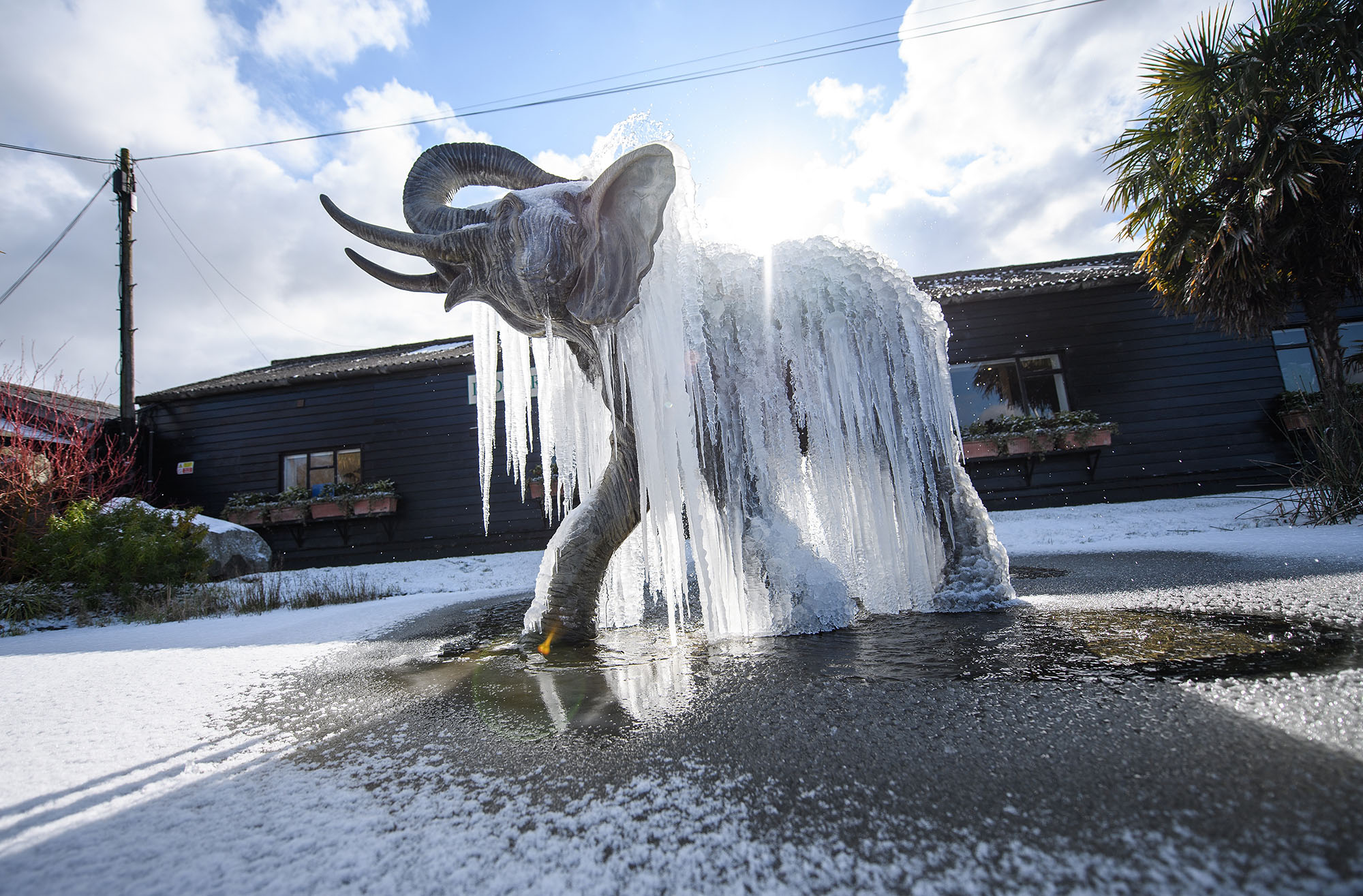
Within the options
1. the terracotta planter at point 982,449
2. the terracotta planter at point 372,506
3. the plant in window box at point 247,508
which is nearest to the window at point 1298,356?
the terracotta planter at point 982,449

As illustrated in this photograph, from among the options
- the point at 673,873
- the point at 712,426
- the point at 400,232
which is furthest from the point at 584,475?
the point at 673,873

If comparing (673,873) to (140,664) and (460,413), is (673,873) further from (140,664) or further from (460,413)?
(460,413)

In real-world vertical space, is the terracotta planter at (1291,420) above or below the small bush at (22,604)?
above

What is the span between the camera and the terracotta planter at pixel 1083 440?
10.2 m

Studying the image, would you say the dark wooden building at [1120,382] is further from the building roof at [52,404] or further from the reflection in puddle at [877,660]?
the building roof at [52,404]

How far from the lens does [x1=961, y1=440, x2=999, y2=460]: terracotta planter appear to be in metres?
10.2

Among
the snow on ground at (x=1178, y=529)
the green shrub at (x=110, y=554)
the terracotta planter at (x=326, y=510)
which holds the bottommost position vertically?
the snow on ground at (x=1178, y=529)

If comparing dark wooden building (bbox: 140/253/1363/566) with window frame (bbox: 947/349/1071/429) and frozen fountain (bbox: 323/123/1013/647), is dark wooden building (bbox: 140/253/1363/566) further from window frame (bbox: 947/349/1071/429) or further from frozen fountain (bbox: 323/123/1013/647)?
frozen fountain (bbox: 323/123/1013/647)

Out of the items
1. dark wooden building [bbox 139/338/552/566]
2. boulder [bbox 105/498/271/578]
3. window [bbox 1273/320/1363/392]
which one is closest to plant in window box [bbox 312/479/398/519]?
dark wooden building [bbox 139/338/552/566]

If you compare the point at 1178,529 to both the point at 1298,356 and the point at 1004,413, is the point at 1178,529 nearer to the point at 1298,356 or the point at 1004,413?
the point at 1004,413

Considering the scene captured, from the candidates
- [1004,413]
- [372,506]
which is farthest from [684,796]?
[372,506]

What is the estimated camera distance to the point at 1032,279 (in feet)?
38.6

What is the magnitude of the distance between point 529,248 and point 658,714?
2.14 metres

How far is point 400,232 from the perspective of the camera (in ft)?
9.08
